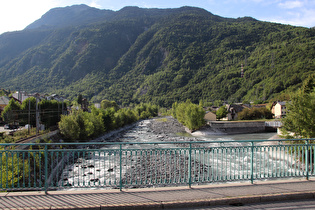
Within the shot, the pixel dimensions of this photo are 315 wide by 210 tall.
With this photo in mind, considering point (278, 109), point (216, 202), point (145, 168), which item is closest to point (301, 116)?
point (145, 168)

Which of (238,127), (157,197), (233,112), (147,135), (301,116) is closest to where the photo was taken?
(157,197)

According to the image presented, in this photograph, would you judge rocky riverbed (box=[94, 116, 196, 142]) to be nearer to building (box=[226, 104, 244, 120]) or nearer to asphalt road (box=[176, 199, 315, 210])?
building (box=[226, 104, 244, 120])

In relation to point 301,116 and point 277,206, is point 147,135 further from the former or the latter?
point 277,206

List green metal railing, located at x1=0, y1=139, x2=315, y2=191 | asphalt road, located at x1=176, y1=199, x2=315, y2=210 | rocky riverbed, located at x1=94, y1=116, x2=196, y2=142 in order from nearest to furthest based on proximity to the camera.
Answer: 1. asphalt road, located at x1=176, y1=199, x2=315, y2=210
2. green metal railing, located at x1=0, y1=139, x2=315, y2=191
3. rocky riverbed, located at x1=94, y1=116, x2=196, y2=142

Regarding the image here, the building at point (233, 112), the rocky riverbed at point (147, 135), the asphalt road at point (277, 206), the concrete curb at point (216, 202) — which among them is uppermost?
the concrete curb at point (216, 202)

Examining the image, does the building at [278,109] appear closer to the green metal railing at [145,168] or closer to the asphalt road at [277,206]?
the green metal railing at [145,168]

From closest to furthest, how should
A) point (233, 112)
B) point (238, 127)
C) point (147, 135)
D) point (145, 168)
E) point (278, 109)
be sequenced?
point (145, 168) → point (147, 135) → point (238, 127) → point (278, 109) → point (233, 112)

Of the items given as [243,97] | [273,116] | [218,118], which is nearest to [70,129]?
[218,118]

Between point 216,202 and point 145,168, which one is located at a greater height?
point 216,202

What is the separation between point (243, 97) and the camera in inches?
6629

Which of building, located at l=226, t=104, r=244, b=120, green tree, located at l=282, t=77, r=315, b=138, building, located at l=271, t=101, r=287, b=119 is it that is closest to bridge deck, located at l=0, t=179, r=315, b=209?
green tree, located at l=282, t=77, r=315, b=138

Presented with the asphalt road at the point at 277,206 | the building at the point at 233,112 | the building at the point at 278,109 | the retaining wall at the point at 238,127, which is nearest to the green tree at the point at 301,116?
the asphalt road at the point at 277,206

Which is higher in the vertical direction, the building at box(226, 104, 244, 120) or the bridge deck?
the bridge deck

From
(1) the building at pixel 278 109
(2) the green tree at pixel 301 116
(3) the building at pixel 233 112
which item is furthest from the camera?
(3) the building at pixel 233 112
